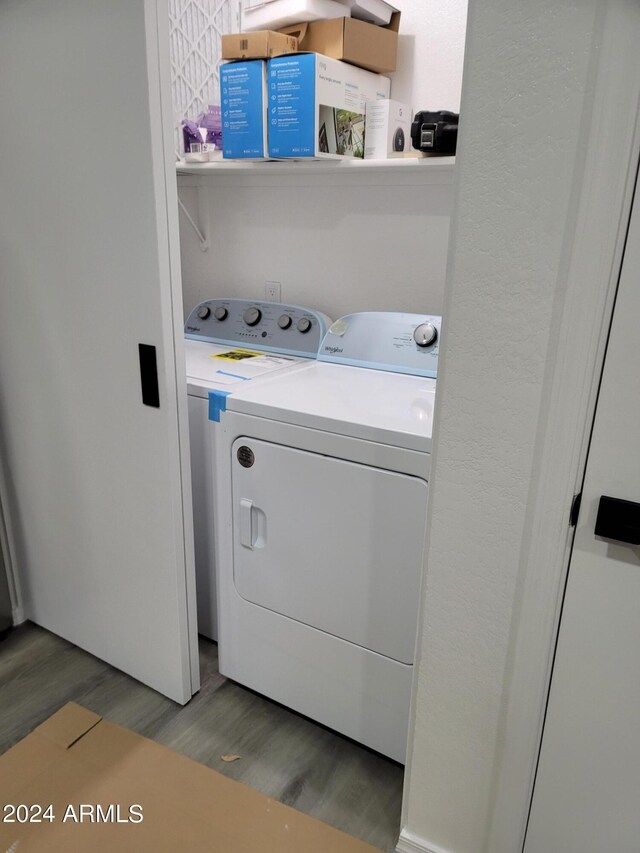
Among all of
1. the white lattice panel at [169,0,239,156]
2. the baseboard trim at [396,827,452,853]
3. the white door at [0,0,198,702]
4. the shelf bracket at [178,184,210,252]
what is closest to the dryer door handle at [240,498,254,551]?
the white door at [0,0,198,702]

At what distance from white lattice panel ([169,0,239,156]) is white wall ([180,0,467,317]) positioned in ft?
0.94

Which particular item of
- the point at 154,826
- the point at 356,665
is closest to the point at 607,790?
the point at 356,665

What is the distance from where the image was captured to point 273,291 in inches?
93.0

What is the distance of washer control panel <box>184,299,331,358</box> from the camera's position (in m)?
2.12

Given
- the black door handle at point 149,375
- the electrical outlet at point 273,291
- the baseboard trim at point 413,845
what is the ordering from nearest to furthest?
the baseboard trim at point 413,845 → the black door handle at point 149,375 → the electrical outlet at point 273,291

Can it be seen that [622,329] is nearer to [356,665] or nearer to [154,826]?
[356,665]

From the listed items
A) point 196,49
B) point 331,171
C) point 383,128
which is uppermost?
point 196,49

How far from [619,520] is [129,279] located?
116 cm

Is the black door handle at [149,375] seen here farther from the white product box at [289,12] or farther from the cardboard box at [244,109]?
the white product box at [289,12]

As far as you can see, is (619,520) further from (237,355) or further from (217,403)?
(237,355)

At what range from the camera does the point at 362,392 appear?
5.57 ft

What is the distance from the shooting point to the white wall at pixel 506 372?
34.1 inches

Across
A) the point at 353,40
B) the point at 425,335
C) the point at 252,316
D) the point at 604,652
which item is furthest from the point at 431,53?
the point at 604,652

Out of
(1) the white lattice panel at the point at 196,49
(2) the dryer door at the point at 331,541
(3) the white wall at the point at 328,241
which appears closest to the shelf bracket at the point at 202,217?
(3) the white wall at the point at 328,241
